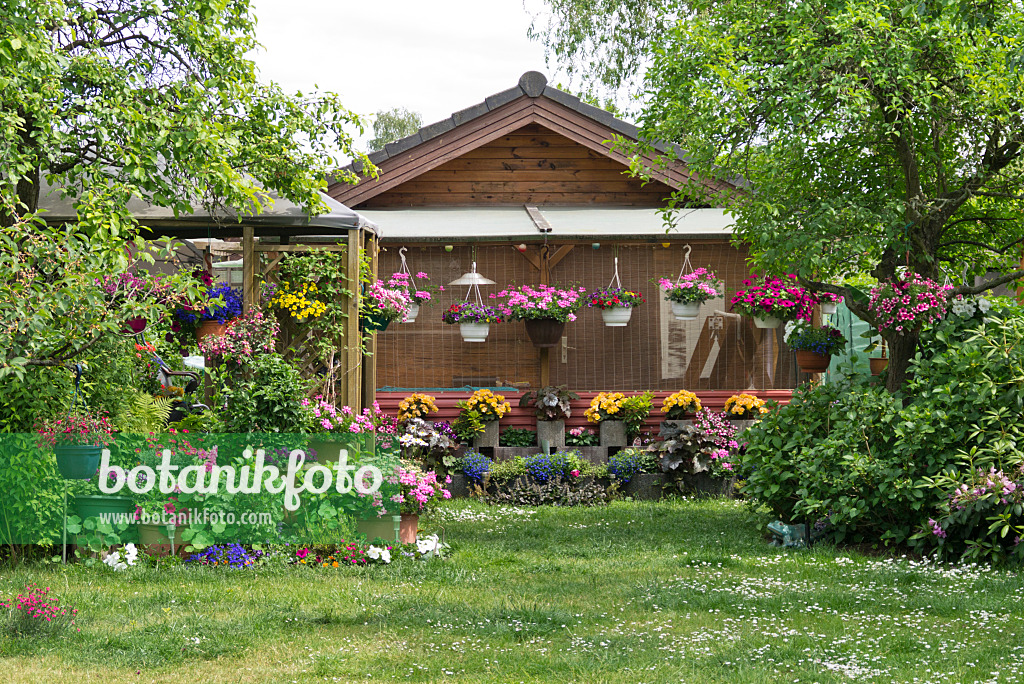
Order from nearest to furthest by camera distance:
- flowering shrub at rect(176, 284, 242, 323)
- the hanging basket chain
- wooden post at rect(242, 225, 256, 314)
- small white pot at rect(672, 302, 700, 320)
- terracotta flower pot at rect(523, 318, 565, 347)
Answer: wooden post at rect(242, 225, 256, 314)
flowering shrub at rect(176, 284, 242, 323)
terracotta flower pot at rect(523, 318, 565, 347)
small white pot at rect(672, 302, 700, 320)
the hanging basket chain

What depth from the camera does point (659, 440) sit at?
10.0 meters

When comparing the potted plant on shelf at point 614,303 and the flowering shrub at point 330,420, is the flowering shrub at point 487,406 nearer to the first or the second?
the potted plant on shelf at point 614,303

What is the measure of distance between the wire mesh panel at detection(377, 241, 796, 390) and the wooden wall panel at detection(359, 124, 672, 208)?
0.84 meters

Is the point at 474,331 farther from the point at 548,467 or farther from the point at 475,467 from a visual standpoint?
the point at 548,467

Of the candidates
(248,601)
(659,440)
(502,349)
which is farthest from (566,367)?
(248,601)

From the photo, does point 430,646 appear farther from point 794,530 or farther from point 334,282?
point 334,282

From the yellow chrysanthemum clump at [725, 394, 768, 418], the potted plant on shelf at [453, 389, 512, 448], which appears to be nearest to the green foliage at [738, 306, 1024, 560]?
the yellow chrysanthemum clump at [725, 394, 768, 418]

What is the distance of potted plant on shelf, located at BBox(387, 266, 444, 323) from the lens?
9.47 m

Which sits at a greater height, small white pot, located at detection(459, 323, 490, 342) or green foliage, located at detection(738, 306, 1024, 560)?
small white pot, located at detection(459, 323, 490, 342)

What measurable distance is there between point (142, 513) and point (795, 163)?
5932 millimetres

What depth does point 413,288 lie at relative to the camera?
35.5 feet

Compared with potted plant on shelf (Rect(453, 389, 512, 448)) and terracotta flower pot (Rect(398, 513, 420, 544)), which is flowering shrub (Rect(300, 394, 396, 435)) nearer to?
terracotta flower pot (Rect(398, 513, 420, 544))

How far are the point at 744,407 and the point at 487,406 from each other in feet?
9.16

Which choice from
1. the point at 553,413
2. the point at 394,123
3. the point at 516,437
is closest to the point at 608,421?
the point at 553,413
